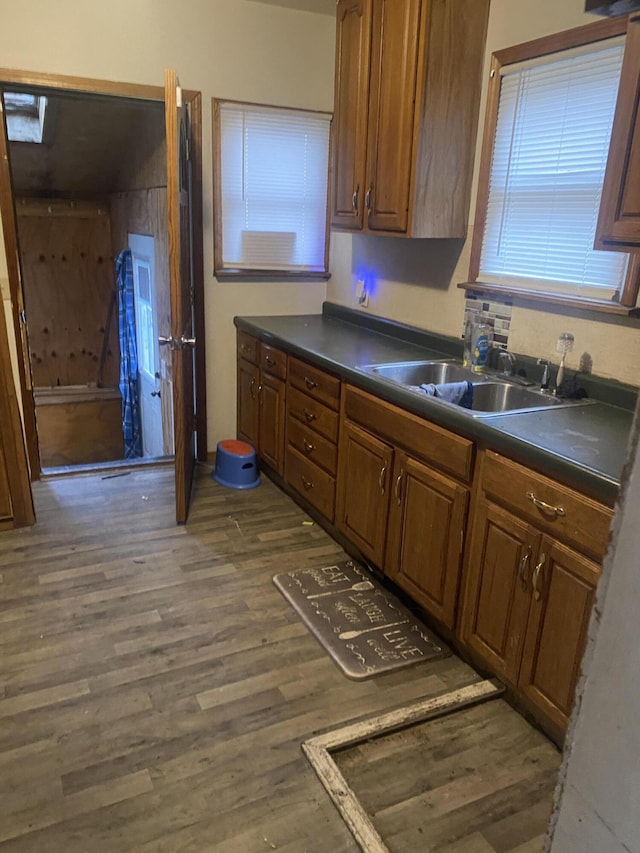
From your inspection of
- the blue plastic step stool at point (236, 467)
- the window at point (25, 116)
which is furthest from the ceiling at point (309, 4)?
the blue plastic step stool at point (236, 467)

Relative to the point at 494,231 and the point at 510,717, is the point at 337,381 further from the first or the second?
the point at 510,717

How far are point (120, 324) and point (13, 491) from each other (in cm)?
267

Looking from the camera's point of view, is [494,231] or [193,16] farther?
[193,16]

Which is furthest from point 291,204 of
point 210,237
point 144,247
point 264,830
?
point 264,830

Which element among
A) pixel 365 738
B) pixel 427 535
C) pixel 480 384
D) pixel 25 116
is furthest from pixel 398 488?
pixel 25 116

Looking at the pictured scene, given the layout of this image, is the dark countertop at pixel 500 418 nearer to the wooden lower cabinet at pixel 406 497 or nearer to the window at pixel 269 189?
the wooden lower cabinet at pixel 406 497

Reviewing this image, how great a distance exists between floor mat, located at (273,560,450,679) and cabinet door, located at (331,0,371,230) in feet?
5.46

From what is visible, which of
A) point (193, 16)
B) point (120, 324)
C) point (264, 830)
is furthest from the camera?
point (120, 324)

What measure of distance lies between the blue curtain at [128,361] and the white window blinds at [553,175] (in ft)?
11.0

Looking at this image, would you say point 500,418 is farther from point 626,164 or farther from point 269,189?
point 269,189

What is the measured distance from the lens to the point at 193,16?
3248 millimetres

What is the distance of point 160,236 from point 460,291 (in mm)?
2153

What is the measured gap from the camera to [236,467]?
3.59 metres

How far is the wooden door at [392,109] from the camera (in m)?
2.58
